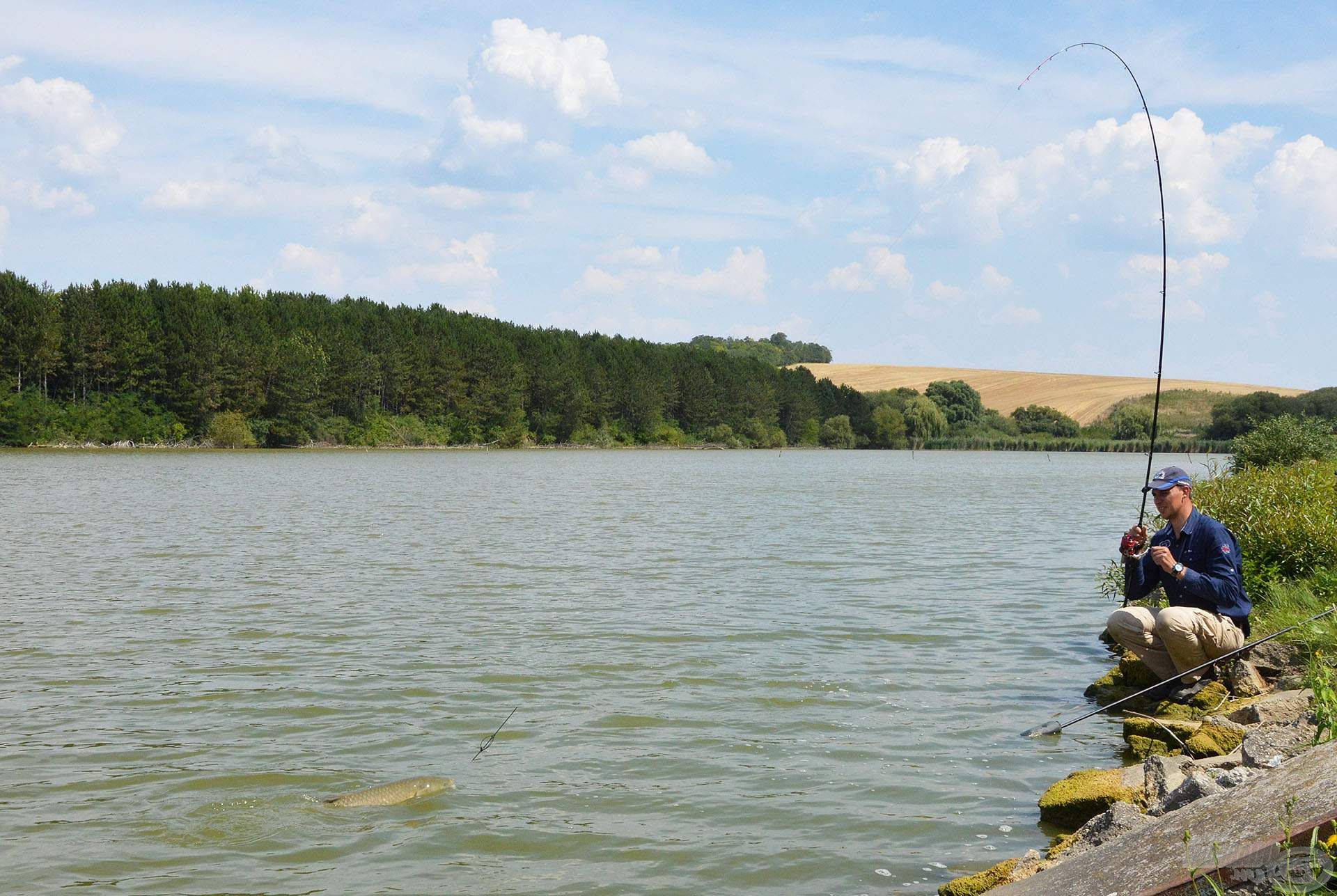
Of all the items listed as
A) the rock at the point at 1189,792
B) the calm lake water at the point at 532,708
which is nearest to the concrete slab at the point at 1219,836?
the rock at the point at 1189,792

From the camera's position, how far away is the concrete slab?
4.23 meters

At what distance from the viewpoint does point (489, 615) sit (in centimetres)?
1500

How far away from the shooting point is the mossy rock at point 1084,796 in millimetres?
6945

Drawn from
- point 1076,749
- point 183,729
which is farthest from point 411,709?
point 1076,749

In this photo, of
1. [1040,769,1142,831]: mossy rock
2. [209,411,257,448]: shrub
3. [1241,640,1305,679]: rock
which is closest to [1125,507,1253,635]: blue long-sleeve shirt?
[1241,640,1305,679]: rock

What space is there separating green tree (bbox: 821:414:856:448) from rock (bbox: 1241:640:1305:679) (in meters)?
139

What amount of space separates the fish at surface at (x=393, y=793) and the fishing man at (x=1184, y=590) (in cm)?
547

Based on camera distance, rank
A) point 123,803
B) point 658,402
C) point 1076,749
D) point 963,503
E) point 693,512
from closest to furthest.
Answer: point 123,803
point 1076,749
point 693,512
point 963,503
point 658,402

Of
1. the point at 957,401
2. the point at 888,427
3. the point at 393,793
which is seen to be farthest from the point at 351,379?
the point at 393,793

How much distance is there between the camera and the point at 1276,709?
794 cm

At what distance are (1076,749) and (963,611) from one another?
6.93 meters

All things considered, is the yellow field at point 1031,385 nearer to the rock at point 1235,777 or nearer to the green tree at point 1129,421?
the green tree at point 1129,421

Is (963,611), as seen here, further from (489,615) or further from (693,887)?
(693,887)

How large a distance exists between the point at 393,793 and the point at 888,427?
14330 cm
